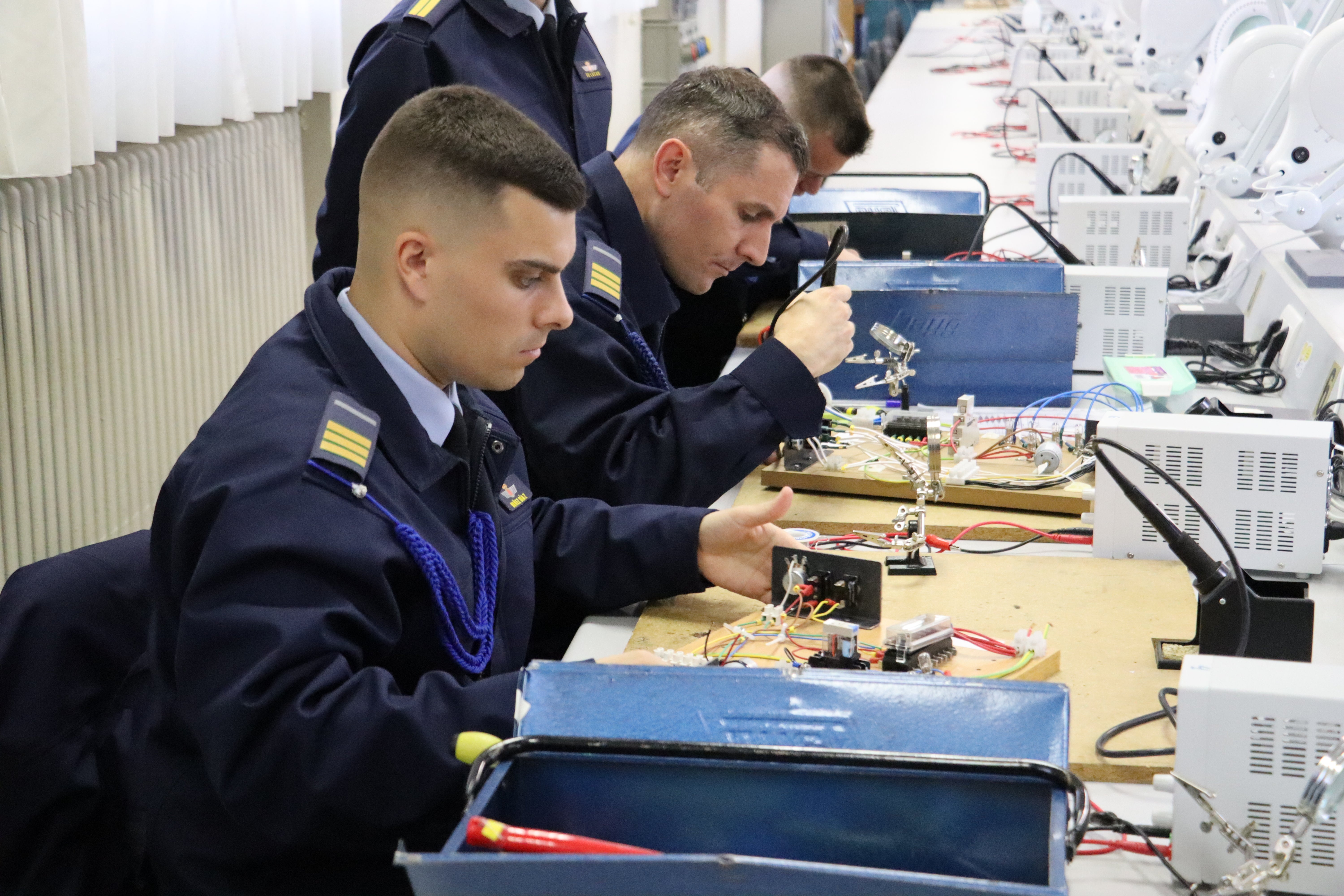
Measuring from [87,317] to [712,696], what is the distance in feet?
5.48

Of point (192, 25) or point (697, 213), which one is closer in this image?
point (697, 213)

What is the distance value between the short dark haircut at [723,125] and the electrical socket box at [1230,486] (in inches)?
23.8

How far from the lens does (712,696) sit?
2.81 ft

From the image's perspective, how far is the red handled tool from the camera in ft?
2.31

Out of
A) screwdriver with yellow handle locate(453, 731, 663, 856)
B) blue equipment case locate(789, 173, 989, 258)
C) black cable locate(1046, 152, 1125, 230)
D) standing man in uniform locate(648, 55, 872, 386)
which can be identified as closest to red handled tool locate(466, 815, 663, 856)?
screwdriver with yellow handle locate(453, 731, 663, 856)

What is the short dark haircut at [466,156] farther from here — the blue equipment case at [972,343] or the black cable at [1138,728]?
the blue equipment case at [972,343]

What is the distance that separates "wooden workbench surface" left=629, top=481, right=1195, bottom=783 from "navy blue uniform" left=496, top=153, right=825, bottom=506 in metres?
0.23

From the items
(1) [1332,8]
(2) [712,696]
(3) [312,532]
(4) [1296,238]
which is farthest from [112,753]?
(1) [1332,8]

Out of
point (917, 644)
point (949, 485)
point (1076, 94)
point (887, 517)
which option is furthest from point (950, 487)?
point (1076, 94)

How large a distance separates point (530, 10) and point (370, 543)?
1365 mm

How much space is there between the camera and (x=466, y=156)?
3.80ft

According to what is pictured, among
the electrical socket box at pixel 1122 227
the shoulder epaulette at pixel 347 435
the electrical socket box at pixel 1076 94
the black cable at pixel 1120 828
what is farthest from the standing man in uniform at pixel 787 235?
the electrical socket box at pixel 1076 94

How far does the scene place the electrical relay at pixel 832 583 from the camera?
1.27 meters

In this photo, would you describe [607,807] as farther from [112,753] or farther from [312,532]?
[112,753]
